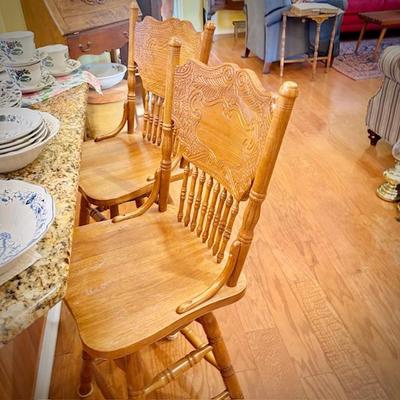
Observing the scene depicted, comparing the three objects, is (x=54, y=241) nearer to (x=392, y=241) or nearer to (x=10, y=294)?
(x=10, y=294)

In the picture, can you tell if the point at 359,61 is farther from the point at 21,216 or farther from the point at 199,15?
the point at 21,216

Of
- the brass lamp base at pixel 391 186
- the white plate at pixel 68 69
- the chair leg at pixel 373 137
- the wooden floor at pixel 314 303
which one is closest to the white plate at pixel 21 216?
the white plate at pixel 68 69

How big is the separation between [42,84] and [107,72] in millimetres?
1007

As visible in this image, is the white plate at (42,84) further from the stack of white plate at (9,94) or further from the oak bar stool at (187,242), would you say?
the oak bar stool at (187,242)

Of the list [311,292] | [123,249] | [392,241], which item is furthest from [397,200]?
[123,249]

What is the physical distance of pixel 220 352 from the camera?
1.10 meters

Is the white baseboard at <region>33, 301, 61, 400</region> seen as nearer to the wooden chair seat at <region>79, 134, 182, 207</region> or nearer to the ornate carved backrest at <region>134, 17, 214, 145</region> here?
the wooden chair seat at <region>79, 134, 182, 207</region>

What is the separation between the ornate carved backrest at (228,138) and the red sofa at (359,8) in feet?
15.2

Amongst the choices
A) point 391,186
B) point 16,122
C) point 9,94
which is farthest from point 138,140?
point 391,186

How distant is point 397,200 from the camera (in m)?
2.19

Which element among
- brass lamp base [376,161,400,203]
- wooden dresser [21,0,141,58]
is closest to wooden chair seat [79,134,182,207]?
wooden dresser [21,0,141,58]

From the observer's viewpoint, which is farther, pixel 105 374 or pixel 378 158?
pixel 378 158

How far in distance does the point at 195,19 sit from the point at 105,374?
4879mm

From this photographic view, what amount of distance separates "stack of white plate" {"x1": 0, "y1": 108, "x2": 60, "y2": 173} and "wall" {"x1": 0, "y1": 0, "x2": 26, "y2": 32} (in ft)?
4.29
